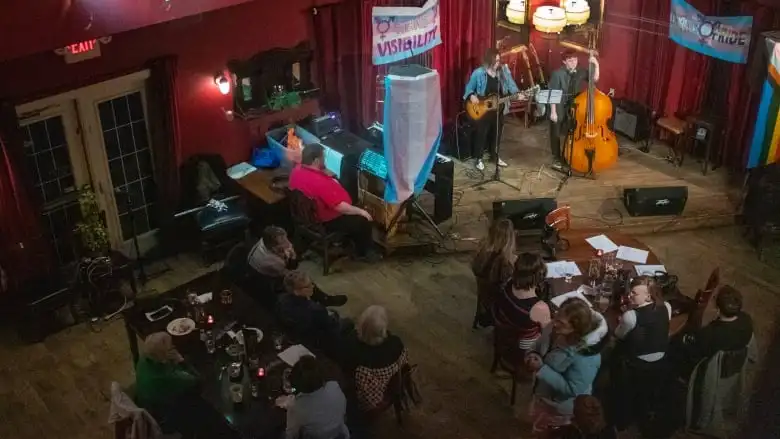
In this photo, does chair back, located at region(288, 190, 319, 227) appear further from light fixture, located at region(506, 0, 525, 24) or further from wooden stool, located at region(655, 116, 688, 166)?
wooden stool, located at region(655, 116, 688, 166)

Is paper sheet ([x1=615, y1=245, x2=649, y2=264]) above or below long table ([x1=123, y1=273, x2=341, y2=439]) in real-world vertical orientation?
above

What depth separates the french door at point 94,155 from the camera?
7.60 meters

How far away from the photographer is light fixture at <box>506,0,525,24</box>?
10445 millimetres

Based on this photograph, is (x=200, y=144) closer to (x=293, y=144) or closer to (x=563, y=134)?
(x=293, y=144)

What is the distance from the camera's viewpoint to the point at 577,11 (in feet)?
33.0

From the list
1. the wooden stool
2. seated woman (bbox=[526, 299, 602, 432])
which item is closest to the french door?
seated woman (bbox=[526, 299, 602, 432])

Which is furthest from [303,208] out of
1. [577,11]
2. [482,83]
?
[577,11]

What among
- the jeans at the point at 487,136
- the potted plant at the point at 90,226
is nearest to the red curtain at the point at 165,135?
the potted plant at the point at 90,226

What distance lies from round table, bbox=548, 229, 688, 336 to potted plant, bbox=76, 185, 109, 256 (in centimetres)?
410

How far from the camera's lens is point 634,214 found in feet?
29.3

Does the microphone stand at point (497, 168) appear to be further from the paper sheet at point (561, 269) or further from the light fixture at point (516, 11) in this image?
the paper sheet at point (561, 269)

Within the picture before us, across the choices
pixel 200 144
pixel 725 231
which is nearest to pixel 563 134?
pixel 725 231

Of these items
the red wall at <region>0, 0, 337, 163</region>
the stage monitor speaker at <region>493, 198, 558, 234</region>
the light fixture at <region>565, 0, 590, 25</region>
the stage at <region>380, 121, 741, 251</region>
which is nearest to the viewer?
the red wall at <region>0, 0, 337, 163</region>

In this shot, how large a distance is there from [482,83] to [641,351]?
4.52 metres
